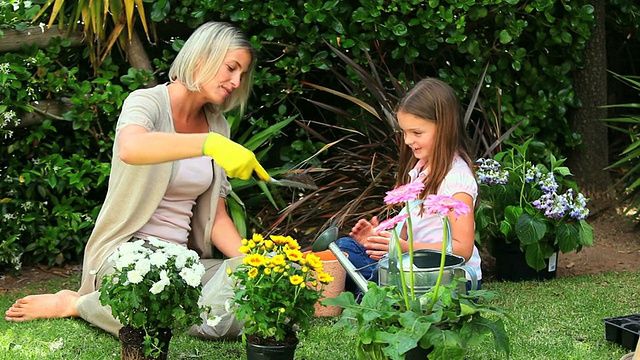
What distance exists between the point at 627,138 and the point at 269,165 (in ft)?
8.84

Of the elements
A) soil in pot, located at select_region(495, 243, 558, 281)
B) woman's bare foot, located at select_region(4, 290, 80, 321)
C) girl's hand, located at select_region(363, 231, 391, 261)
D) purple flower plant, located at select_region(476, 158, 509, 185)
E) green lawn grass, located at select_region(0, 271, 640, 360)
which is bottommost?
soil in pot, located at select_region(495, 243, 558, 281)

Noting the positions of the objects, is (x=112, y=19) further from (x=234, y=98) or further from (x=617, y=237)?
(x=617, y=237)

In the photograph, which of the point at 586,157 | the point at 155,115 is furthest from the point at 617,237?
the point at 155,115

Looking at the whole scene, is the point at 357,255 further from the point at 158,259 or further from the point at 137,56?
the point at 137,56

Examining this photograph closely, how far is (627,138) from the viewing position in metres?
6.11

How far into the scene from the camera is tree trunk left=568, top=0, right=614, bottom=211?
17.6 feet

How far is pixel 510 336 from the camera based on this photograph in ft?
10.3

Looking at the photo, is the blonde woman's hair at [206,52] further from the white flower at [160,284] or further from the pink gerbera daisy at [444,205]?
the pink gerbera daisy at [444,205]

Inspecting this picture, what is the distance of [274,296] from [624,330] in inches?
50.2

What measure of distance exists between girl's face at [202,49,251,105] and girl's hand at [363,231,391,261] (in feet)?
2.62

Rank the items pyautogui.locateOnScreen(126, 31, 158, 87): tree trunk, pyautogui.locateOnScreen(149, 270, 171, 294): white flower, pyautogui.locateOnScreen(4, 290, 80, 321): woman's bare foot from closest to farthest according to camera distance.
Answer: pyautogui.locateOnScreen(149, 270, 171, 294): white flower → pyautogui.locateOnScreen(4, 290, 80, 321): woman's bare foot → pyautogui.locateOnScreen(126, 31, 158, 87): tree trunk

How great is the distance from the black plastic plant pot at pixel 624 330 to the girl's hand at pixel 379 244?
84 cm

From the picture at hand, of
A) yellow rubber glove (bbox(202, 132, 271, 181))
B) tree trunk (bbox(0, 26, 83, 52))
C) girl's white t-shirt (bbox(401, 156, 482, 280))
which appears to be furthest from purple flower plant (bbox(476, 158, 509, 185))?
tree trunk (bbox(0, 26, 83, 52))

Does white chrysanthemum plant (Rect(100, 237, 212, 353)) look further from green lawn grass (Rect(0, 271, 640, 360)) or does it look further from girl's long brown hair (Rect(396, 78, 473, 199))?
girl's long brown hair (Rect(396, 78, 473, 199))
